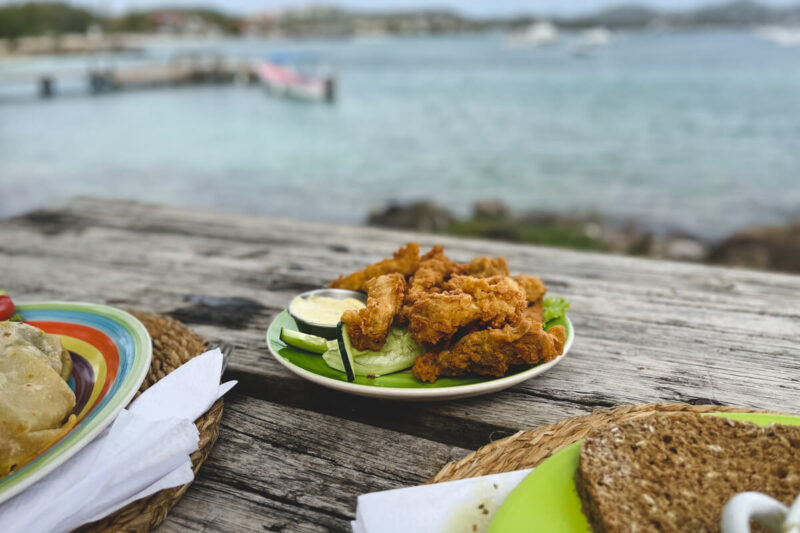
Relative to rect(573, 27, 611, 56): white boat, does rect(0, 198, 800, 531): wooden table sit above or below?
below

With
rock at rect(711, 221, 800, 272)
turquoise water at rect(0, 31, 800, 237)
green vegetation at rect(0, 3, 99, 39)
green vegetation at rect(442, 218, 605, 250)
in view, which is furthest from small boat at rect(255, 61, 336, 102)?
green vegetation at rect(0, 3, 99, 39)

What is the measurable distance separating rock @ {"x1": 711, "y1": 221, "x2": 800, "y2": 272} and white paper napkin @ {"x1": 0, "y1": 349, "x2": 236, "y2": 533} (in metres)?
11.5

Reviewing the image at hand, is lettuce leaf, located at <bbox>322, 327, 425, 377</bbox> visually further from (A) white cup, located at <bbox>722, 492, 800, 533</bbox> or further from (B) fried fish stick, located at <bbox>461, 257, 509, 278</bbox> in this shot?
(A) white cup, located at <bbox>722, 492, 800, 533</bbox>

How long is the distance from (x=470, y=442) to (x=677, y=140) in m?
31.9

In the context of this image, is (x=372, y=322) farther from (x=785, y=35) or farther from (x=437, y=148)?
(x=785, y=35)

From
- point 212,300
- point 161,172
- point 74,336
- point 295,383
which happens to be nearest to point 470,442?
point 295,383

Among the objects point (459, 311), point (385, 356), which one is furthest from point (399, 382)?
point (459, 311)

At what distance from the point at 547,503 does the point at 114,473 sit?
0.90 metres

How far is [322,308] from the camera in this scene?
1.95m

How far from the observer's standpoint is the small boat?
4516cm

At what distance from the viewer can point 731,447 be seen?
1.19 meters

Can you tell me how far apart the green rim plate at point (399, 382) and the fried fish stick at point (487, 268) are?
36 cm

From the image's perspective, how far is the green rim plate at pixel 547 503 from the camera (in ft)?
3.42

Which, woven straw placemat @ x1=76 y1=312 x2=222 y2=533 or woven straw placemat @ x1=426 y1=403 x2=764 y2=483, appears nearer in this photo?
woven straw placemat @ x1=76 y1=312 x2=222 y2=533
